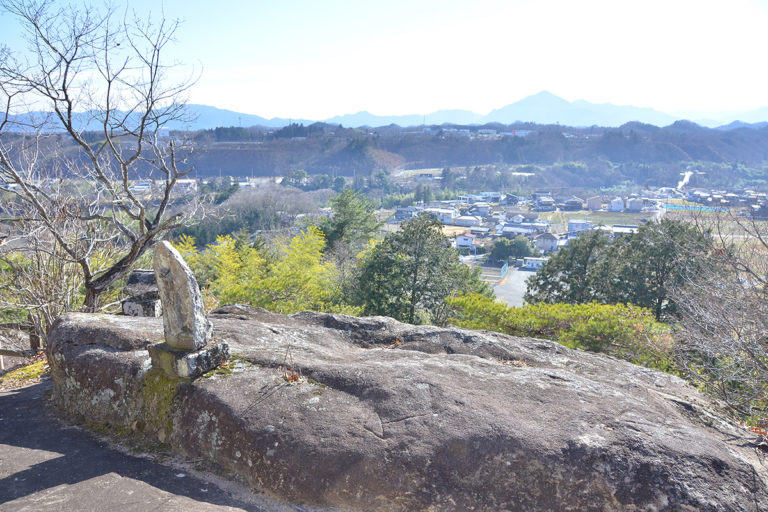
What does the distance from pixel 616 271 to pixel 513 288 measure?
1193 inches

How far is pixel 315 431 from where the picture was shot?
17.1 feet

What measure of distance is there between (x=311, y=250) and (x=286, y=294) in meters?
8.23

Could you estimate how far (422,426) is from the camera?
5250mm

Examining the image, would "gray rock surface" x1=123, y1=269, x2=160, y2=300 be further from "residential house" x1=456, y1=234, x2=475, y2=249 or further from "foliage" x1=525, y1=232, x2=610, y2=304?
"residential house" x1=456, y1=234, x2=475, y2=249

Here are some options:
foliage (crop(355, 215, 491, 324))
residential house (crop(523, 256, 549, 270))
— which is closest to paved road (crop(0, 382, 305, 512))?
foliage (crop(355, 215, 491, 324))

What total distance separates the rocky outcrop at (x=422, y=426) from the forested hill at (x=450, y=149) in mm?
131447

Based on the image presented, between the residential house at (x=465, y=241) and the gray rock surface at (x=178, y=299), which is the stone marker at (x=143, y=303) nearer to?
the gray rock surface at (x=178, y=299)

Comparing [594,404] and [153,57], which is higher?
[153,57]

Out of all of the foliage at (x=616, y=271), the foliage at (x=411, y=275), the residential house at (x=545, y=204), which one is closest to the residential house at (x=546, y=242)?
the residential house at (x=545, y=204)

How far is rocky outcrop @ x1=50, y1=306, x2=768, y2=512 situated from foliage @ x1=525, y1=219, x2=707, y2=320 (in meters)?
13.6

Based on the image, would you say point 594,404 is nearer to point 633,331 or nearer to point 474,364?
point 474,364

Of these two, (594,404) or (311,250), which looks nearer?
(594,404)

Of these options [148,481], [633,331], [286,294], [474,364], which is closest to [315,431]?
[148,481]

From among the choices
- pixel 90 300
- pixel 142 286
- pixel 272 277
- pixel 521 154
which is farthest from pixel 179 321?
pixel 521 154
